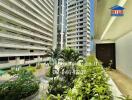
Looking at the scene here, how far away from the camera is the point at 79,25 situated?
6288cm

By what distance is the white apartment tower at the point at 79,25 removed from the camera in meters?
60.5

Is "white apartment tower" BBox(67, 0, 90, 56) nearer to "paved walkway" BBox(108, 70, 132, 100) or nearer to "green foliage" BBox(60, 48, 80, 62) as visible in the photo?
"green foliage" BBox(60, 48, 80, 62)

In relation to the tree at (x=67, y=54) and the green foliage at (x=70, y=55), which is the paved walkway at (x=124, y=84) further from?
the tree at (x=67, y=54)

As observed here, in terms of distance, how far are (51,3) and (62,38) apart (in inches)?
570

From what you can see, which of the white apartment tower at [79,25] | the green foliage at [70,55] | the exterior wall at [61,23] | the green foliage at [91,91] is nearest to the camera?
the green foliage at [91,91]

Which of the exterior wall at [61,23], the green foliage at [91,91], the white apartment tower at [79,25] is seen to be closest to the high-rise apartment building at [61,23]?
the exterior wall at [61,23]

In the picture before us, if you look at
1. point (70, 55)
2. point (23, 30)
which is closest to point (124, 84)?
point (70, 55)

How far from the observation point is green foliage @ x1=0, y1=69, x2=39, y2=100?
29.9 ft

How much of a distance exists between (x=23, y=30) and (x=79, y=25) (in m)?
30.4

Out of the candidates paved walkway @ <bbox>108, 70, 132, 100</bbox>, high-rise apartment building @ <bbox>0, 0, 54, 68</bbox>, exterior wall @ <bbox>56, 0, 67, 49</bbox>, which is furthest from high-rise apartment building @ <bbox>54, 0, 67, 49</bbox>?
paved walkway @ <bbox>108, 70, 132, 100</bbox>

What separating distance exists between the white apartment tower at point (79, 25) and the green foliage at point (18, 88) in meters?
47.5

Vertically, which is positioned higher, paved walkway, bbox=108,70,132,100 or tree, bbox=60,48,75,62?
tree, bbox=60,48,75,62

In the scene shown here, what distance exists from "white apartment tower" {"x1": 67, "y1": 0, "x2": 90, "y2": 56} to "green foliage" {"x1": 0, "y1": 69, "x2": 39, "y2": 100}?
4750 centimetres

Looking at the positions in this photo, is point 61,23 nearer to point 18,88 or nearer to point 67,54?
point 67,54
